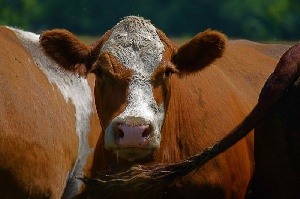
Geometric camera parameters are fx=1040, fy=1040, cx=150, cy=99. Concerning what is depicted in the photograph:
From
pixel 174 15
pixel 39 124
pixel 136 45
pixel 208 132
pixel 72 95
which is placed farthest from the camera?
pixel 174 15

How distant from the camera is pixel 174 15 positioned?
136ft

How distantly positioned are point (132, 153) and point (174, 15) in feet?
115

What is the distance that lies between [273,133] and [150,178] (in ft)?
3.10

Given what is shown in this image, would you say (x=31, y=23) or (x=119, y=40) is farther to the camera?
(x=31, y=23)

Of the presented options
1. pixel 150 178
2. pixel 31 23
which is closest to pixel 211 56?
pixel 150 178

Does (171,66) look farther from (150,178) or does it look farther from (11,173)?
(11,173)

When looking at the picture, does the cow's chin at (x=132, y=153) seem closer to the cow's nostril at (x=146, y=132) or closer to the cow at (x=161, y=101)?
the cow at (x=161, y=101)

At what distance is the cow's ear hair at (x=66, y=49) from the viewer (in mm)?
7254

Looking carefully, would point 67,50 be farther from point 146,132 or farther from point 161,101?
point 146,132

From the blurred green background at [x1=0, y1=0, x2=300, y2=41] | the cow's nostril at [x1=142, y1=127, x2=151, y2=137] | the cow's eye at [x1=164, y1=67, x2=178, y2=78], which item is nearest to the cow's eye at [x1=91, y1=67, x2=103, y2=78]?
the cow's eye at [x1=164, y1=67, x2=178, y2=78]

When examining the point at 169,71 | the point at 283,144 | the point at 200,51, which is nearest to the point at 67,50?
the point at 169,71

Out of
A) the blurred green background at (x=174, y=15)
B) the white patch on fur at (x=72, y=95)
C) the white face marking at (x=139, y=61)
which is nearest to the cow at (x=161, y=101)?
the white face marking at (x=139, y=61)

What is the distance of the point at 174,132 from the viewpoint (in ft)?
24.1

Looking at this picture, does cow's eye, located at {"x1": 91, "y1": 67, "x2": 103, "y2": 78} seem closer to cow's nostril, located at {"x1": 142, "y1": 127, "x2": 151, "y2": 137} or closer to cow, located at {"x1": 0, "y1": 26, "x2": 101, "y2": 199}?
cow, located at {"x1": 0, "y1": 26, "x2": 101, "y2": 199}
